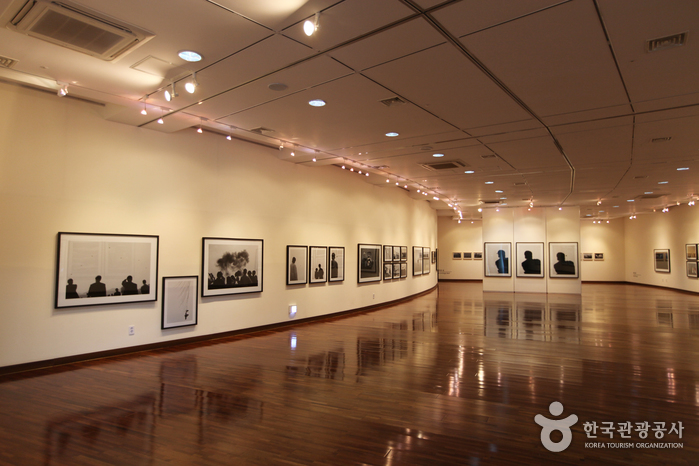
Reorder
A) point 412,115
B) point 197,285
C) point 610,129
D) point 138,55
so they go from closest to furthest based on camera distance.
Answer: point 138,55 → point 412,115 → point 610,129 → point 197,285

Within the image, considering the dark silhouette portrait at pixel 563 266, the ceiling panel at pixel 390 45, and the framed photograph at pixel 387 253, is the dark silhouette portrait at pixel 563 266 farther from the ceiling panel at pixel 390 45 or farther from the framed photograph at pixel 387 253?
the ceiling panel at pixel 390 45

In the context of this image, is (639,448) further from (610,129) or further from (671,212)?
(671,212)

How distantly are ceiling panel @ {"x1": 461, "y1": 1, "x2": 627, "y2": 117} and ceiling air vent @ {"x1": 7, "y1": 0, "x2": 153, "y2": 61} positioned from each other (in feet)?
13.3

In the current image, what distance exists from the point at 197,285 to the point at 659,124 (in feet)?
33.5

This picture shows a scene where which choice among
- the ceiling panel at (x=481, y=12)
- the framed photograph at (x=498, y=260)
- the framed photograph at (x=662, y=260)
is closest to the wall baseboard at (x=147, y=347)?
the ceiling panel at (x=481, y=12)

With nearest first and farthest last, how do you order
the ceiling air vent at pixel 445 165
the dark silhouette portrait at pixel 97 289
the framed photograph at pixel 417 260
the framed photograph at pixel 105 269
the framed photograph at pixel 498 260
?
the framed photograph at pixel 105 269 < the dark silhouette portrait at pixel 97 289 < the ceiling air vent at pixel 445 165 < the framed photograph at pixel 417 260 < the framed photograph at pixel 498 260

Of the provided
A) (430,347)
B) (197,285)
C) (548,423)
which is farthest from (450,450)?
(197,285)

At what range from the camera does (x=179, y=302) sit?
8977 mm

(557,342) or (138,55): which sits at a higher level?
(138,55)

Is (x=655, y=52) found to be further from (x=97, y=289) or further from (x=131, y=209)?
(x=97, y=289)

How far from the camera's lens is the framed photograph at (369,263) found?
48.6ft

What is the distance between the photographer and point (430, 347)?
878cm

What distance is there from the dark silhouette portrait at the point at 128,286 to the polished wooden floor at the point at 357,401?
1.29m

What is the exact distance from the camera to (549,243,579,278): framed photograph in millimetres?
21578
